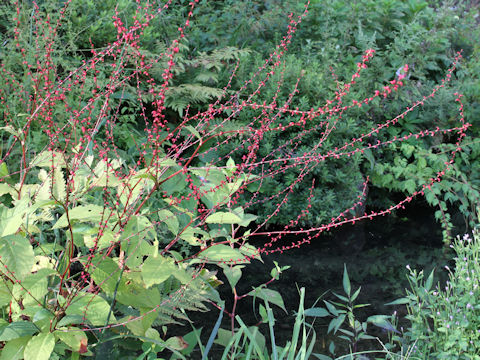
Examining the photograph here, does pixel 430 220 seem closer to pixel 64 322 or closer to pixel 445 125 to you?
pixel 445 125

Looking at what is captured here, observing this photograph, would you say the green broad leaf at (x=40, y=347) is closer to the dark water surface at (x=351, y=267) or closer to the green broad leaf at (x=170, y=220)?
the green broad leaf at (x=170, y=220)

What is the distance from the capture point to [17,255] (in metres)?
1.51

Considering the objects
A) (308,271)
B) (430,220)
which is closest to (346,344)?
(308,271)

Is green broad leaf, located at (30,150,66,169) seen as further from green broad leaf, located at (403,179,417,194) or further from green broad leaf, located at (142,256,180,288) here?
green broad leaf, located at (403,179,417,194)

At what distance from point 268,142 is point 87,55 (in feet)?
6.48

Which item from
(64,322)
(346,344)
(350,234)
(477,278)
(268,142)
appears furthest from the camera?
(350,234)

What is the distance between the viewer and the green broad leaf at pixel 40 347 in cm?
155

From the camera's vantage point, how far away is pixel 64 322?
1602mm

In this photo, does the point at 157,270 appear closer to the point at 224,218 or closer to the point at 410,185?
the point at 224,218

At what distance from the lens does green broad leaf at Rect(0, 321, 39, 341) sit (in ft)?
5.31

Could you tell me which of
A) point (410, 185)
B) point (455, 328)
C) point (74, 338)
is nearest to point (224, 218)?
point (74, 338)

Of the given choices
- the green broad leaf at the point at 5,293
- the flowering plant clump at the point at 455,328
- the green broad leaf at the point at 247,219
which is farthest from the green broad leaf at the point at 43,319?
the flowering plant clump at the point at 455,328

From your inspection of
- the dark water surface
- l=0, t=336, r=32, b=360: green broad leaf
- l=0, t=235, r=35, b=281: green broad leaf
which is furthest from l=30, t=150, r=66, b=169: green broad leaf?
the dark water surface

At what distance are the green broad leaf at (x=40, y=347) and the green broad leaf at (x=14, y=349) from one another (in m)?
0.08
